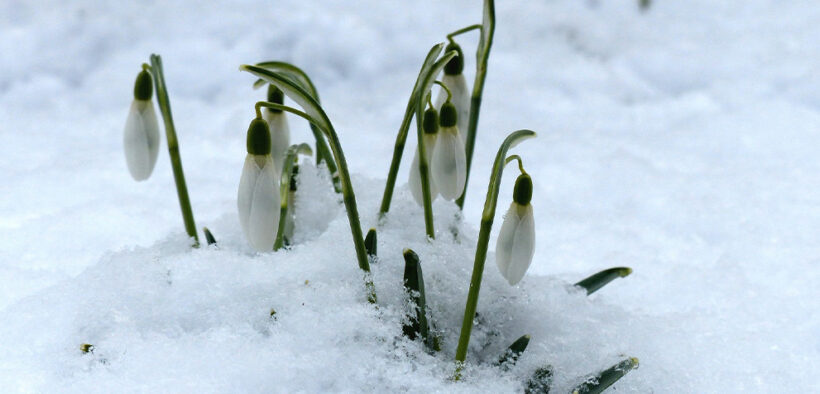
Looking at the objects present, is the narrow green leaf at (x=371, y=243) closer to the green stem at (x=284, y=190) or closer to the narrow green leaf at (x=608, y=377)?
the green stem at (x=284, y=190)

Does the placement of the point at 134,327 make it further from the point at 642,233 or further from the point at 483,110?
the point at 483,110

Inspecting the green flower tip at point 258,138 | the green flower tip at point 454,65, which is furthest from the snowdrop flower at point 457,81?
the green flower tip at point 258,138

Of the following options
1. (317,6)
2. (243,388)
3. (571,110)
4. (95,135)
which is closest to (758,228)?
(571,110)

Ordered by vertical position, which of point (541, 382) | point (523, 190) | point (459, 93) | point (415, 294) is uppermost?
point (459, 93)

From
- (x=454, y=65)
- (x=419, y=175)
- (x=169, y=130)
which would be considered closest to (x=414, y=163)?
(x=419, y=175)

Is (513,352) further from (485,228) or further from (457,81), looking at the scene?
(457,81)

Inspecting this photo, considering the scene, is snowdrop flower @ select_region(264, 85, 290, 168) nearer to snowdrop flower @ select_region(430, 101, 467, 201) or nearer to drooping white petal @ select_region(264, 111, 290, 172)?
drooping white petal @ select_region(264, 111, 290, 172)
